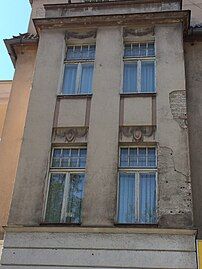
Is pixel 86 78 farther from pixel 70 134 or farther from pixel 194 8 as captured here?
pixel 194 8

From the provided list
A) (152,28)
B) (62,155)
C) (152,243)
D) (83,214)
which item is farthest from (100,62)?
(152,243)

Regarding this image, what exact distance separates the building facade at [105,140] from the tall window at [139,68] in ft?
0.10

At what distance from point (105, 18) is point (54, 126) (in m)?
3.78

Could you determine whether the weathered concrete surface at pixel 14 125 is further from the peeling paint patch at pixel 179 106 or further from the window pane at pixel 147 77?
the peeling paint patch at pixel 179 106

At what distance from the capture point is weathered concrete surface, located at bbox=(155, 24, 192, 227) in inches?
362

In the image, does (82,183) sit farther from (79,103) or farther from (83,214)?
(79,103)

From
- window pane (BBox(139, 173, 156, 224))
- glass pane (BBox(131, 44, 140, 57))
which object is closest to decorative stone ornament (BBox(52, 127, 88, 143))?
window pane (BBox(139, 173, 156, 224))

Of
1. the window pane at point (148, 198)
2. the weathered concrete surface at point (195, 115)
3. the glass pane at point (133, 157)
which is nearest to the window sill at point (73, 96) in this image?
the glass pane at point (133, 157)

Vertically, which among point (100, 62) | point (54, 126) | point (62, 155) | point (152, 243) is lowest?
point (152, 243)

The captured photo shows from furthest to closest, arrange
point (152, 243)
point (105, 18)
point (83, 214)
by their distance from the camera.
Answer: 1. point (105, 18)
2. point (83, 214)
3. point (152, 243)

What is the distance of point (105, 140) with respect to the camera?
1027 centimetres

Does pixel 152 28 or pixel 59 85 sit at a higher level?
pixel 152 28

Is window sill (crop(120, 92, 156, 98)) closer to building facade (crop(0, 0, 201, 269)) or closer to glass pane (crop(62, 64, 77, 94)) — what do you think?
building facade (crop(0, 0, 201, 269))

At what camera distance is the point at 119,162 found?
33.3ft
